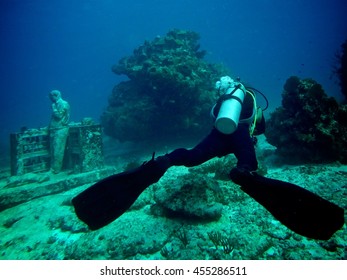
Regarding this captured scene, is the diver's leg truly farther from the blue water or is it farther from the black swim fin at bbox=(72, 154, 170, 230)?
the blue water

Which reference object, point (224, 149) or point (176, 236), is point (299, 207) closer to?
point (224, 149)

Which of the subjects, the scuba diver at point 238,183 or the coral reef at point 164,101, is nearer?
the scuba diver at point 238,183

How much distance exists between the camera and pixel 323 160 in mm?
7648

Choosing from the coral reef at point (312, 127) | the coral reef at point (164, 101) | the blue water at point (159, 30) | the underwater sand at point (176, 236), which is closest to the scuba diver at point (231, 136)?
the underwater sand at point (176, 236)

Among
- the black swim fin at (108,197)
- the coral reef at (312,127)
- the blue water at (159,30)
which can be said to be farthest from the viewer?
the blue water at (159,30)

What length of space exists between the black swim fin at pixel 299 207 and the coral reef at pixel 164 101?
32.8 feet

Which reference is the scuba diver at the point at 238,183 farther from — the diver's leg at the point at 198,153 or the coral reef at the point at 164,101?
the coral reef at the point at 164,101

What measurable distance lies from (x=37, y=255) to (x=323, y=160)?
8.57 m

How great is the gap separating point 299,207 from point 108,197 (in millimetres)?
2540

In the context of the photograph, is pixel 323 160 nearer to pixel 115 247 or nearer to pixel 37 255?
pixel 115 247

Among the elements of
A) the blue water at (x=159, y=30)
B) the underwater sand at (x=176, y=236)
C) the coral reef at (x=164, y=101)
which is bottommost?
the underwater sand at (x=176, y=236)

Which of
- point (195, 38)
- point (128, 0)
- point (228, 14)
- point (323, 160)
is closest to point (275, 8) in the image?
point (228, 14)

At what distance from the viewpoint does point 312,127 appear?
7746 mm

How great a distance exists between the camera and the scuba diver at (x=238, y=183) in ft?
9.17
